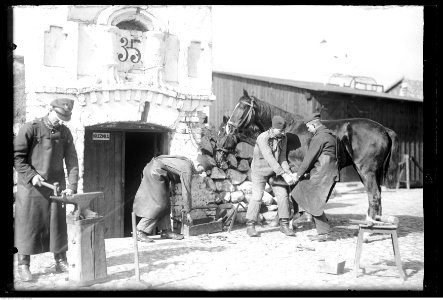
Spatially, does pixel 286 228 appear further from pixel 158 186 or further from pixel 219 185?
pixel 158 186

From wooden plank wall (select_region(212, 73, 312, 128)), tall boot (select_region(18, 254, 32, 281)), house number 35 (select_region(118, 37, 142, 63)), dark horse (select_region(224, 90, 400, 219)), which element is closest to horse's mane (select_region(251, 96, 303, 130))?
dark horse (select_region(224, 90, 400, 219))

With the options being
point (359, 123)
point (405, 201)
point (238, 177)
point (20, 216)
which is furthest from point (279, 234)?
point (405, 201)

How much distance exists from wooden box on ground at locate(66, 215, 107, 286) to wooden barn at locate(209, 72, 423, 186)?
12326 mm

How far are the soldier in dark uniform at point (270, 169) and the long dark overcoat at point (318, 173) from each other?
464mm

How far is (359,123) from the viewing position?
831 cm

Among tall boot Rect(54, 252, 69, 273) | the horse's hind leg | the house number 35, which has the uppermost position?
the house number 35

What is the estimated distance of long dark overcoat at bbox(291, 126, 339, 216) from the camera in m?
7.11

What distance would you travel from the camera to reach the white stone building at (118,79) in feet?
24.1

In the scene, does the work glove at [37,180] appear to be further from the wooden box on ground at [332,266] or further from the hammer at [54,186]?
the wooden box on ground at [332,266]

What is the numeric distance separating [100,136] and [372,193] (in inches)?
203

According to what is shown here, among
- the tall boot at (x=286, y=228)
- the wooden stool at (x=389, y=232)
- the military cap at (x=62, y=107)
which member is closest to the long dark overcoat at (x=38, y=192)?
the military cap at (x=62, y=107)

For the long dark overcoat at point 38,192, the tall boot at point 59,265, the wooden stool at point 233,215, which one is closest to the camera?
the long dark overcoat at point 38,192

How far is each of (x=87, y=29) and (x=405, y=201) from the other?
10.6 metres

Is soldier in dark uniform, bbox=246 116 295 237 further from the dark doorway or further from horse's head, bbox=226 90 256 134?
the dark doorway
